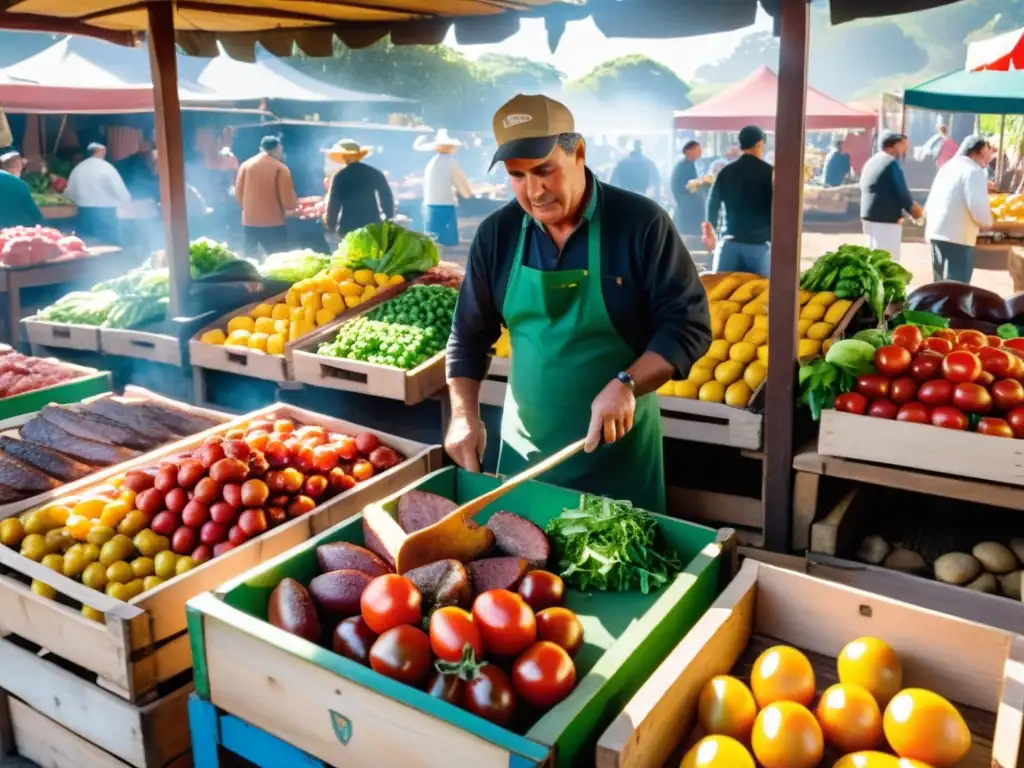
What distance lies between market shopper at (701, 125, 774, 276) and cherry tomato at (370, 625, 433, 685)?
700 centimetres

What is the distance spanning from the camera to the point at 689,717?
1.94 m

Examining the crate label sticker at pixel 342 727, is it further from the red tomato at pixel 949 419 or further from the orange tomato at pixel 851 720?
the red tomato at pixel 949 419

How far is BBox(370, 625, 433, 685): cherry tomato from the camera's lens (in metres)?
1.86

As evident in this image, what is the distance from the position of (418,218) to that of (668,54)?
85.5 meters

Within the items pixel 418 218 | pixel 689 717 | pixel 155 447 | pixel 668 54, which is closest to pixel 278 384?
pixel 155 447

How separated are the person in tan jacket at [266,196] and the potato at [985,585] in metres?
8.68

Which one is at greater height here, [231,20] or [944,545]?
[231,20]

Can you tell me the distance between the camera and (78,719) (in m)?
2.67

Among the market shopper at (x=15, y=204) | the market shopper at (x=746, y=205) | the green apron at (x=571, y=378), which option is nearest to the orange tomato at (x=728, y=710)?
the green apron at (x=571, y=378)

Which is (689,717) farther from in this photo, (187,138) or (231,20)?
(187,138)

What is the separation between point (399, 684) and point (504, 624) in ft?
0.85

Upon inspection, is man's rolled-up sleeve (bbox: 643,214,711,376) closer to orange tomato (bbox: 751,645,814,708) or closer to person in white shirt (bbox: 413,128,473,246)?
orange tomato (bbox: 751,645,814,708)

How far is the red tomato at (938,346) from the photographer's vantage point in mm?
3650

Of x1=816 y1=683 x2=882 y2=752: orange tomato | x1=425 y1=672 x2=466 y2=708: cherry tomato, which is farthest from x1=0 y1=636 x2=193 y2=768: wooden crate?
x1=816 y1=683 x2=882 y2=752: orange tomato
